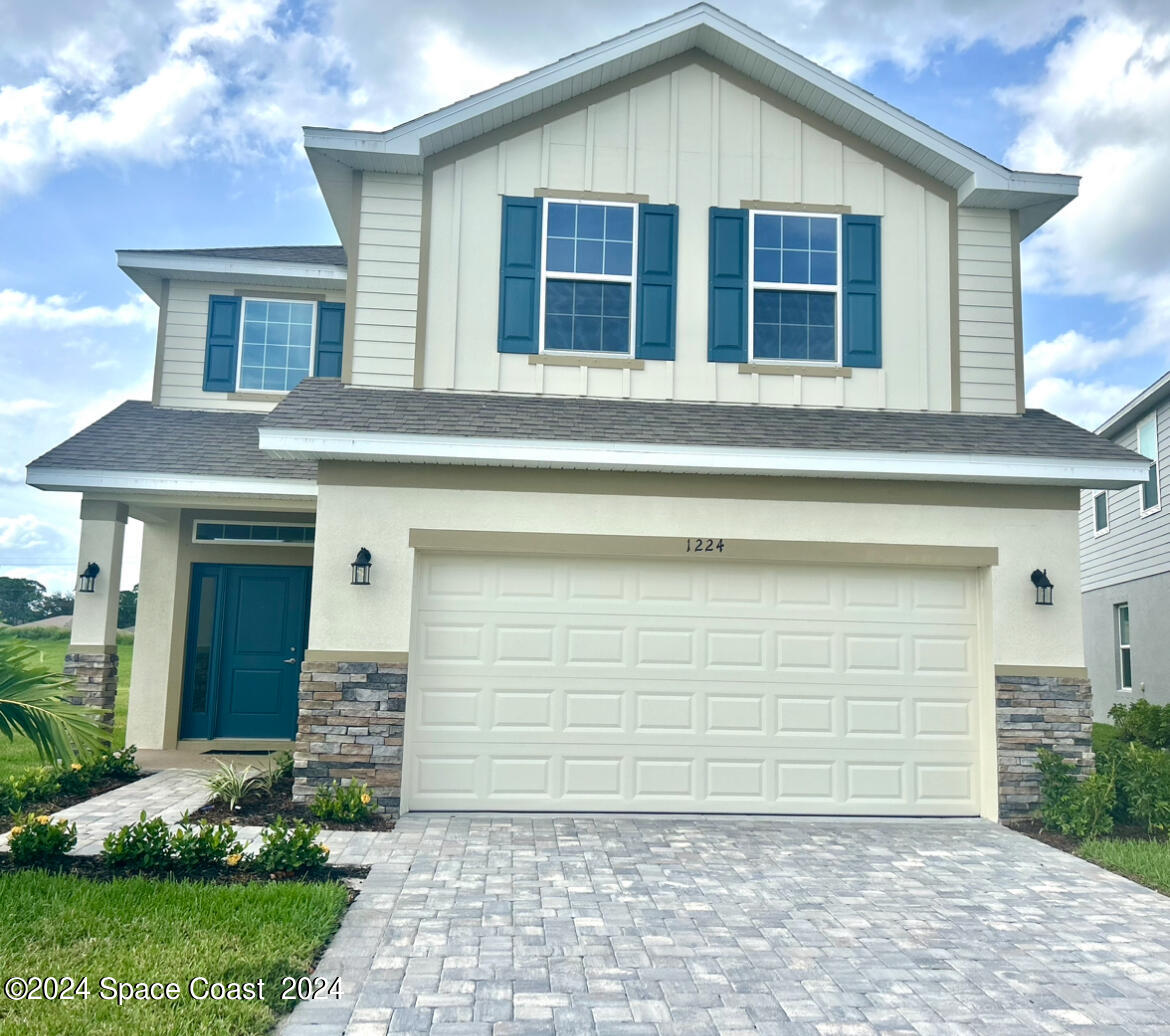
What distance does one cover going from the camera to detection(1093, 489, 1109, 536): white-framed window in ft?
62.8

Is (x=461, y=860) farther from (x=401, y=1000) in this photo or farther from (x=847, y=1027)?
(x=847, y=1027)

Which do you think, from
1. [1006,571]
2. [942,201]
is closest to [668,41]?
[942,201]

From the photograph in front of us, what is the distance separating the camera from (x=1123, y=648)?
58.2 feet

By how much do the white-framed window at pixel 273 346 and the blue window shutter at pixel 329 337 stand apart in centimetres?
10

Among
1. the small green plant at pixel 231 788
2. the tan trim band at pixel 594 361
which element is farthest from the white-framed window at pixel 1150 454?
the small green plant at pixel 231 788

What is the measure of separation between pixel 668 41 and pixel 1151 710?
32.1 feet

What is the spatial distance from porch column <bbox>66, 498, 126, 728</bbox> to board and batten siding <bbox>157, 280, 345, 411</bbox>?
7.07ft

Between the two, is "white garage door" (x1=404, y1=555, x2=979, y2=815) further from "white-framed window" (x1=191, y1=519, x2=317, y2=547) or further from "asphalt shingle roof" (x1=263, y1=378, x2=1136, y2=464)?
"white-framed window" (x1=191, y1=519, x2=317, y2=547)

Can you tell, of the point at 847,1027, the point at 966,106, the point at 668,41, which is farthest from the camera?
the point at 966,106

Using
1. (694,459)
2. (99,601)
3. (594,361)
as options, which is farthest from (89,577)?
(694,459)

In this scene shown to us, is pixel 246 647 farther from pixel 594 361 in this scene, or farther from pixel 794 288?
pixel 794 288

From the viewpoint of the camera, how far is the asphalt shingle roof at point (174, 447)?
33.4 ft

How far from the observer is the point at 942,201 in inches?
374

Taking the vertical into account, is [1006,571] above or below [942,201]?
below
